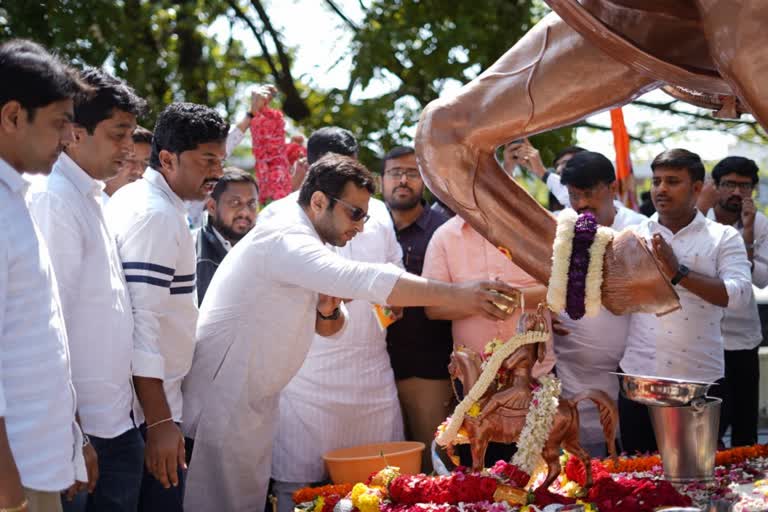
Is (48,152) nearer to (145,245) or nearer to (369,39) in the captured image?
(145,245)

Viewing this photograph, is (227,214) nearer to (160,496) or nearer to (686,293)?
(160,496)

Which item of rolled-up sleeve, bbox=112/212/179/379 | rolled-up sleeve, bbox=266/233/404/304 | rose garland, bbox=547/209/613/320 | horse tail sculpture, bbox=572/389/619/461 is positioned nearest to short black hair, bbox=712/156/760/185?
rolled-up sleeve, bbox=266/233/404/304

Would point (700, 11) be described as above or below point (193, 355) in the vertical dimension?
above

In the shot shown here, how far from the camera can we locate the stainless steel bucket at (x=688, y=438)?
326cm

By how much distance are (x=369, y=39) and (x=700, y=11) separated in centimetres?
651

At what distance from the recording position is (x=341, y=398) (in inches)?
186

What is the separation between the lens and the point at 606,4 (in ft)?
7.07

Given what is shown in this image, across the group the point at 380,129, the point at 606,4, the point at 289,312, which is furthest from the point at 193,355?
the point at 380,129

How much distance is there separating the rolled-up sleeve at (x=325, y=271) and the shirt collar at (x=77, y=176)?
912mm

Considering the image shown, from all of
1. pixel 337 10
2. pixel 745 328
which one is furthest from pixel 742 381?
pixel 337 10

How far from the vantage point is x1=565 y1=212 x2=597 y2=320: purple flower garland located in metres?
2.18

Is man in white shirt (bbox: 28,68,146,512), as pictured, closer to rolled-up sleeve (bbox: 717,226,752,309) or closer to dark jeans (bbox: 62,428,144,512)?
dark jeans (bbox: 62,428,144,512)

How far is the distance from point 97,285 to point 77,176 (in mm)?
329

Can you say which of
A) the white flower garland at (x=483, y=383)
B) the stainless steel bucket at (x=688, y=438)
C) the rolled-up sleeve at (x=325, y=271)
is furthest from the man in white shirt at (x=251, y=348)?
the stainless steel bucket at (x=688, y=438)
